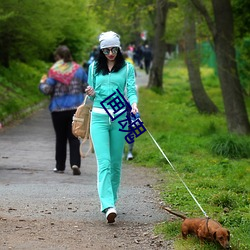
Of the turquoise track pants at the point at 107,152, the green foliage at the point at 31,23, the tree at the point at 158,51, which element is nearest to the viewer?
the turquoise track pants at the point at 107,152

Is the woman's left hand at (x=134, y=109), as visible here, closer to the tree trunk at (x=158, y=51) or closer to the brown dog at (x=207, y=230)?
the brown dog at (x=207, y=230)

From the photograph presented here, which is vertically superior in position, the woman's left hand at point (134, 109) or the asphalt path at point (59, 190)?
the woman's left hand at point (134, 109)

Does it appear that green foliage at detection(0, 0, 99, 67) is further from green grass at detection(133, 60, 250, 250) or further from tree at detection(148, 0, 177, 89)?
tree at detection(148, 0, 177, 89)

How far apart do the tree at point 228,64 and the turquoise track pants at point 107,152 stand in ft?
29.4

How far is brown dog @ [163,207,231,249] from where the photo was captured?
6.02 meters

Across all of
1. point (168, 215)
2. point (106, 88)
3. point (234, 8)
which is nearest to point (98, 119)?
point (106, 88)

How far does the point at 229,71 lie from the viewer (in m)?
16.4

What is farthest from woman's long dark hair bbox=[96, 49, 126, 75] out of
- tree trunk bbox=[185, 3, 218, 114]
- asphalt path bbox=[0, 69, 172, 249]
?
tree trunk bbox=[185, 3, 218, 114]

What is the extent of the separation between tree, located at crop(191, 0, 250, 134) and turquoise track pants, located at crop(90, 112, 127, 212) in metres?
8.95

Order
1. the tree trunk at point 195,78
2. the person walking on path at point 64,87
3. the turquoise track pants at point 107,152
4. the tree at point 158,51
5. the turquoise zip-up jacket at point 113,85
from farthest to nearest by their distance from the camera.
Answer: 1. the tree at point 158,51
2. the tree trunk at point 195,78
3. the person walking on path at point 64,87
4. the turquoise zip-up jacket at point 113,85
5. the turquoise track pants at point 107,152

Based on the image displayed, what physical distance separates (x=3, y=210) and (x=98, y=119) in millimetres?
1457

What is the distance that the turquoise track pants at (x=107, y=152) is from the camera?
24.3ft

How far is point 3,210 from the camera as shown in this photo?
8.01 m

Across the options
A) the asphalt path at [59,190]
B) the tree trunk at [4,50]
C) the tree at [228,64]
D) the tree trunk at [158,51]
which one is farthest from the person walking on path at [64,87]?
the tree trunk at [158,51]
